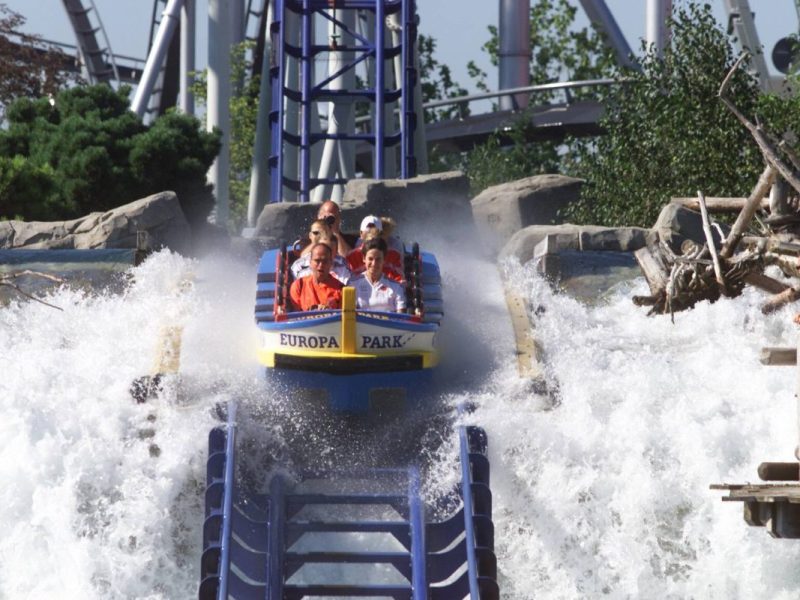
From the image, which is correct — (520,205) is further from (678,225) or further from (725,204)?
(725,204)

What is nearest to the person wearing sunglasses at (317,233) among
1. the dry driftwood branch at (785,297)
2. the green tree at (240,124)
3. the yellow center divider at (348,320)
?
the yellow center divider at (348,320)

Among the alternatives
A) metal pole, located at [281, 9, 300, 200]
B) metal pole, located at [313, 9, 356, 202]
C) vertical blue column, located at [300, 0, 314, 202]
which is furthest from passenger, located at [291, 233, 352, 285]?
metal pole, located at [281, 9, 300, 200]

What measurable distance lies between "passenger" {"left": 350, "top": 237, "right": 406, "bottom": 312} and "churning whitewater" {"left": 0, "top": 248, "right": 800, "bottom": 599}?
2.36 feet

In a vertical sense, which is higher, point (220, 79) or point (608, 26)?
point (608, 26)

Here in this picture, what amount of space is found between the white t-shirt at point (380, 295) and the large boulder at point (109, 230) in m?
4.81

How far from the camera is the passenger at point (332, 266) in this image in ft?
35.9

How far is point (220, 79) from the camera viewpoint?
22953 mm

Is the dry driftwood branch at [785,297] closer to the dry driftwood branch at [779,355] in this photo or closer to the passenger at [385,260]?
the dry driftwood branch at [779,355]

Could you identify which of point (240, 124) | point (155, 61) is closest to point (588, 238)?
point (155, 61)

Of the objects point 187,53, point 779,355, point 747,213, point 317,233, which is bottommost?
point 779,355

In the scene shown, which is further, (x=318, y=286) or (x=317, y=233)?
(x=317, y=233)

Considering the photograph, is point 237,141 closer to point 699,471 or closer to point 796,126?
point 796,126

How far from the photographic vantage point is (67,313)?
1315 centimetres

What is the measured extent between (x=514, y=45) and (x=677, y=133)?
43.3 ft
